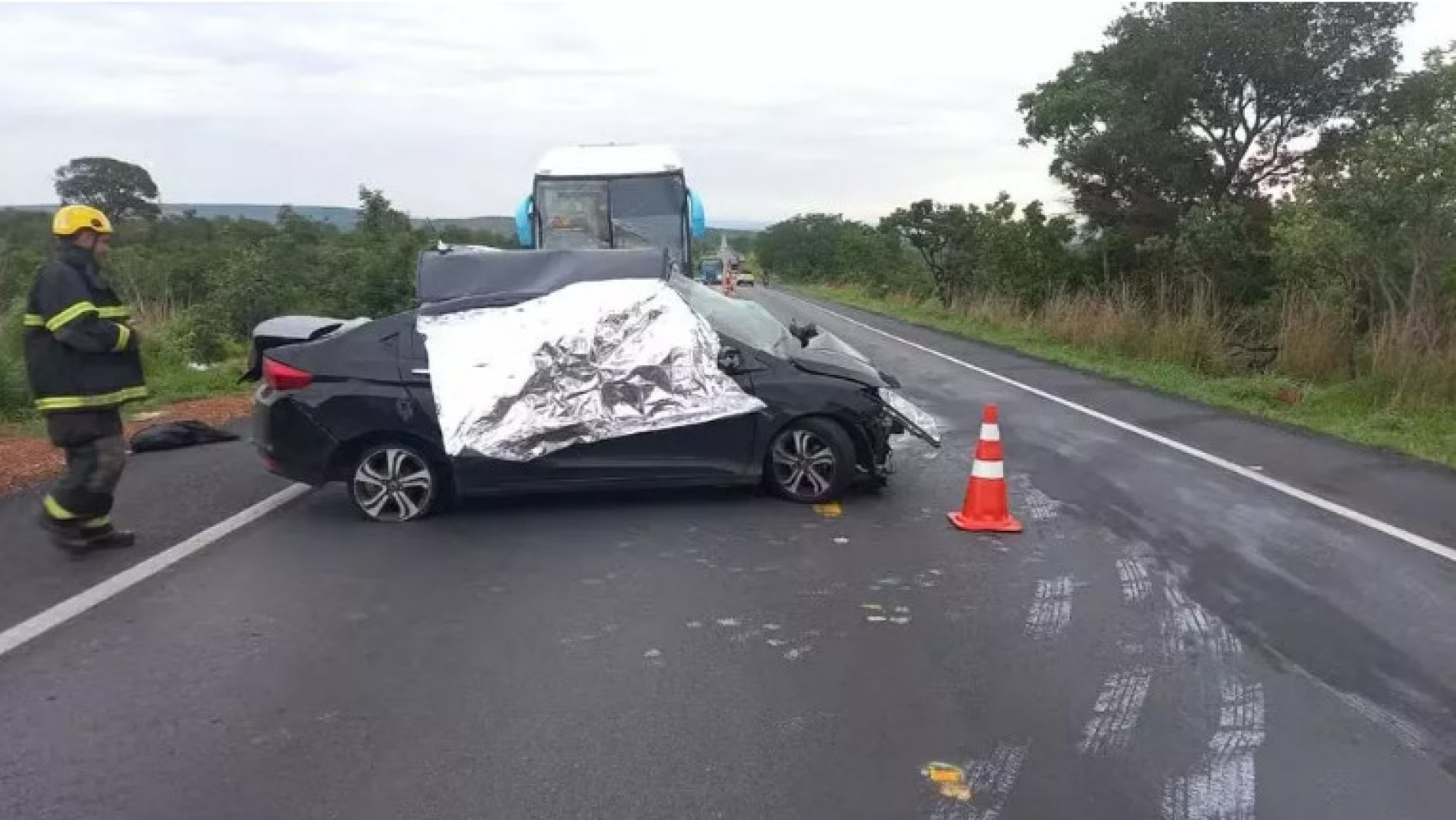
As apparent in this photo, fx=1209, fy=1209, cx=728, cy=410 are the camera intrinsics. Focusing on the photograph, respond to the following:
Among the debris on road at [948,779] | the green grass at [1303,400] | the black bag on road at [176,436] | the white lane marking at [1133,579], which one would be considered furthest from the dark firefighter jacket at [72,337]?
the green grass at [1303,400]

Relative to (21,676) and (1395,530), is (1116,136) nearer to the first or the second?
(1395,530)

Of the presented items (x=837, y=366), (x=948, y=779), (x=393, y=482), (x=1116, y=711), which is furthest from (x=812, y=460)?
(x=948, y=779)

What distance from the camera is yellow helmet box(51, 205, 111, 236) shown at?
264 inches

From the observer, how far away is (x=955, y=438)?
1128 centimetres

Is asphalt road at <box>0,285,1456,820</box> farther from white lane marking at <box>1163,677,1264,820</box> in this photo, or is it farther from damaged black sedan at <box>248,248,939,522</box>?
damaged black sedan at <box>248,248,939,522</box>

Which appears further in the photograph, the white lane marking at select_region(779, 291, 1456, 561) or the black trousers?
the white lane marking at select_region(779, 291, 1456, 561)

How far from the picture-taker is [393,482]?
25.6 ft

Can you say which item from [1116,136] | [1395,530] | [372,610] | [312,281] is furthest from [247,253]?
[1116,136]

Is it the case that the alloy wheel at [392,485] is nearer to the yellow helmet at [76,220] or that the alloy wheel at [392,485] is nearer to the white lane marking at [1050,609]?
the yellow helmet at [76,220]

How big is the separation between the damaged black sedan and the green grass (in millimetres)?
5675

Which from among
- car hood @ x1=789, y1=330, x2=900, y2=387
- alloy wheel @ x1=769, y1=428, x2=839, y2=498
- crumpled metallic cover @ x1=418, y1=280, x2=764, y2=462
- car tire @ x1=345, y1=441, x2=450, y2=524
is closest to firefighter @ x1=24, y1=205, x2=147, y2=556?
car tire @ x1=345, y1=441, x2=450, y2=524

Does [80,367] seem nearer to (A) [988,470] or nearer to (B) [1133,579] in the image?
(A) [988,470]

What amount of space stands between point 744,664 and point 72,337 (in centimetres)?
424

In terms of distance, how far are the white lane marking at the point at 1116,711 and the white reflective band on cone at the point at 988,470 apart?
259cm
